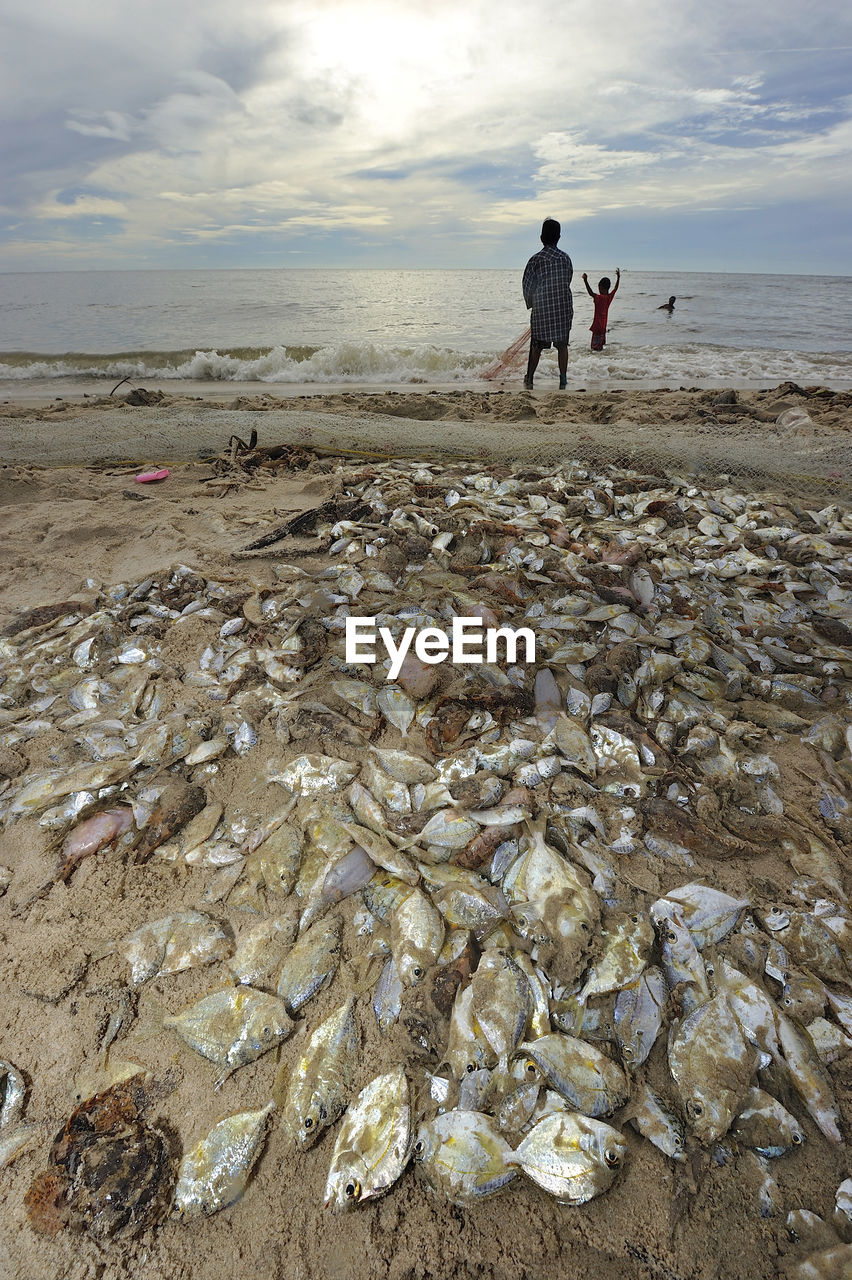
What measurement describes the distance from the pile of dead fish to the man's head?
18.9ft

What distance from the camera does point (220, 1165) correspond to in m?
1.20

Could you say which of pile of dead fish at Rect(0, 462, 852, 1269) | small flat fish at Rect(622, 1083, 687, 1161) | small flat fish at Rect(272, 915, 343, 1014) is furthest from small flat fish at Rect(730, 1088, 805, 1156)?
small flat fish at Rect(272, 915, 343, 1014)

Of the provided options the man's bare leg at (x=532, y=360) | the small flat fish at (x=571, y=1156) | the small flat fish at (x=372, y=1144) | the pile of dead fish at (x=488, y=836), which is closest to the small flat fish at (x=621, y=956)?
the pile of dead fish at (x=488, y=836)

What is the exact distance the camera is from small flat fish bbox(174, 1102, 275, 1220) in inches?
45.9

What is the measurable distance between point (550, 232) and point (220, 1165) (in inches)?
329

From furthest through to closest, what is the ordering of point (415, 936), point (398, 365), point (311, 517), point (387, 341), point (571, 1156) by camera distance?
point (387, 341) < point (398, 365) < point (311, 517) < point (415, 936) < point (571, 1156)

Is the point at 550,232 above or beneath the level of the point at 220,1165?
above

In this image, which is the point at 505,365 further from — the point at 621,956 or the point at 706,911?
the point at 621,956

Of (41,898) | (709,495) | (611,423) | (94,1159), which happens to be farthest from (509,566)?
(611,423)

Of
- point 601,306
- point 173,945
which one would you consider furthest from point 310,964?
point 601,306

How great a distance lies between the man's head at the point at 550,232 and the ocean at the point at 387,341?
213cm

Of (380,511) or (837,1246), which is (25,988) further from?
(380,511)

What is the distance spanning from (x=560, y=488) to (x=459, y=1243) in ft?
A: 12.5

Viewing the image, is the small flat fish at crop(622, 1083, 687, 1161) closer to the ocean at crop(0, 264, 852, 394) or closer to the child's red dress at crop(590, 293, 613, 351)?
the ocean at crop(0, 264, 852, 394)
